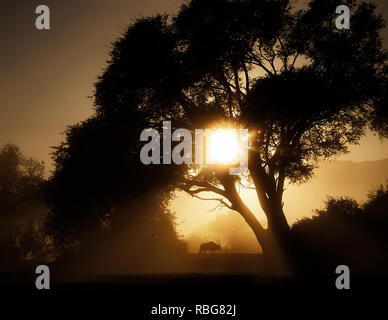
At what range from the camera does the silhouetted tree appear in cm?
1606

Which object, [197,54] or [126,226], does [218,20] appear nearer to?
[197,54]

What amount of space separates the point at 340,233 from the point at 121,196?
16106 mm

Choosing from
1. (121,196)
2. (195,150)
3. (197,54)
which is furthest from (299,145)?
(121,196)

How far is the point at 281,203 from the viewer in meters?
18.8

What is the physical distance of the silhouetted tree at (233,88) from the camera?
52.7ft

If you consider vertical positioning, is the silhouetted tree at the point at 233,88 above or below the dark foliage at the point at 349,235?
above
